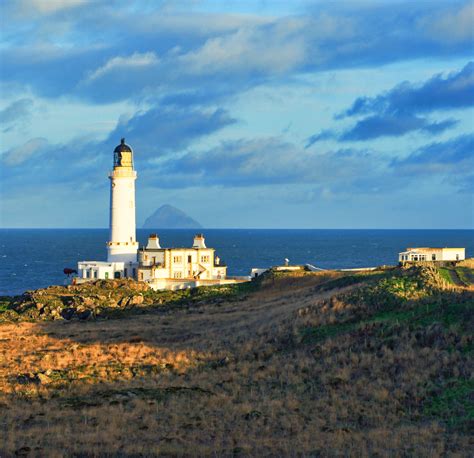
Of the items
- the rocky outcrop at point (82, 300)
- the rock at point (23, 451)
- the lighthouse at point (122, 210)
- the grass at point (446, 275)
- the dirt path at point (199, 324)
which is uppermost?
the lighthouse at point (122, 210)

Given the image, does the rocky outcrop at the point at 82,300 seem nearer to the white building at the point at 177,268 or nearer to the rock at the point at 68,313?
the rock at the point at 68,313

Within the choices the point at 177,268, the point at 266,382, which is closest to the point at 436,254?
the point at 177,268

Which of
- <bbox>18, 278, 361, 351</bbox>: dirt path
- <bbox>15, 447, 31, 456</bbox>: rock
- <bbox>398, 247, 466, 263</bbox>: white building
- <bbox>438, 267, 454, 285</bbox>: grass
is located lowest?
<bbox>15, 447, 31, 456</bbox>: rock

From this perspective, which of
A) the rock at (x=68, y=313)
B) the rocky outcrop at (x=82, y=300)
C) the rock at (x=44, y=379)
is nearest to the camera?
the rock at (x=44, y=379)

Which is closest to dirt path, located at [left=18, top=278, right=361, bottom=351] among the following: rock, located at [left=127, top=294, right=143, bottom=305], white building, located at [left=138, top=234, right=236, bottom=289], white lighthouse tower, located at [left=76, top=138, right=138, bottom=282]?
rock, located at [left=127, top=294, right=143, bottom=305]

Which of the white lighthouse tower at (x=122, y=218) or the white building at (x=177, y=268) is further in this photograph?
the white lighthouse tower at (x=122, y=218)

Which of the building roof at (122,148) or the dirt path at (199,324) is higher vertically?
the building roof at (122,148)

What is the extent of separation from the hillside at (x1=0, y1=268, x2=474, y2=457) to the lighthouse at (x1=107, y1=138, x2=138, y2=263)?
104ft

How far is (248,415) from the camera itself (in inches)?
891

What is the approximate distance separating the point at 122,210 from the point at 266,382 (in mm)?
52483

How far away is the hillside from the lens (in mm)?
20188

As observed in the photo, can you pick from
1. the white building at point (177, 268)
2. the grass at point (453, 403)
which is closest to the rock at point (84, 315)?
the white building at point (177, 268)

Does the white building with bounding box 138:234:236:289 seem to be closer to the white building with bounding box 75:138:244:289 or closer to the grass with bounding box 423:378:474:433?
the white building with bounding box 75:138:244:289

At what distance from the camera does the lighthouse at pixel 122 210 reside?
7656 centimetres
